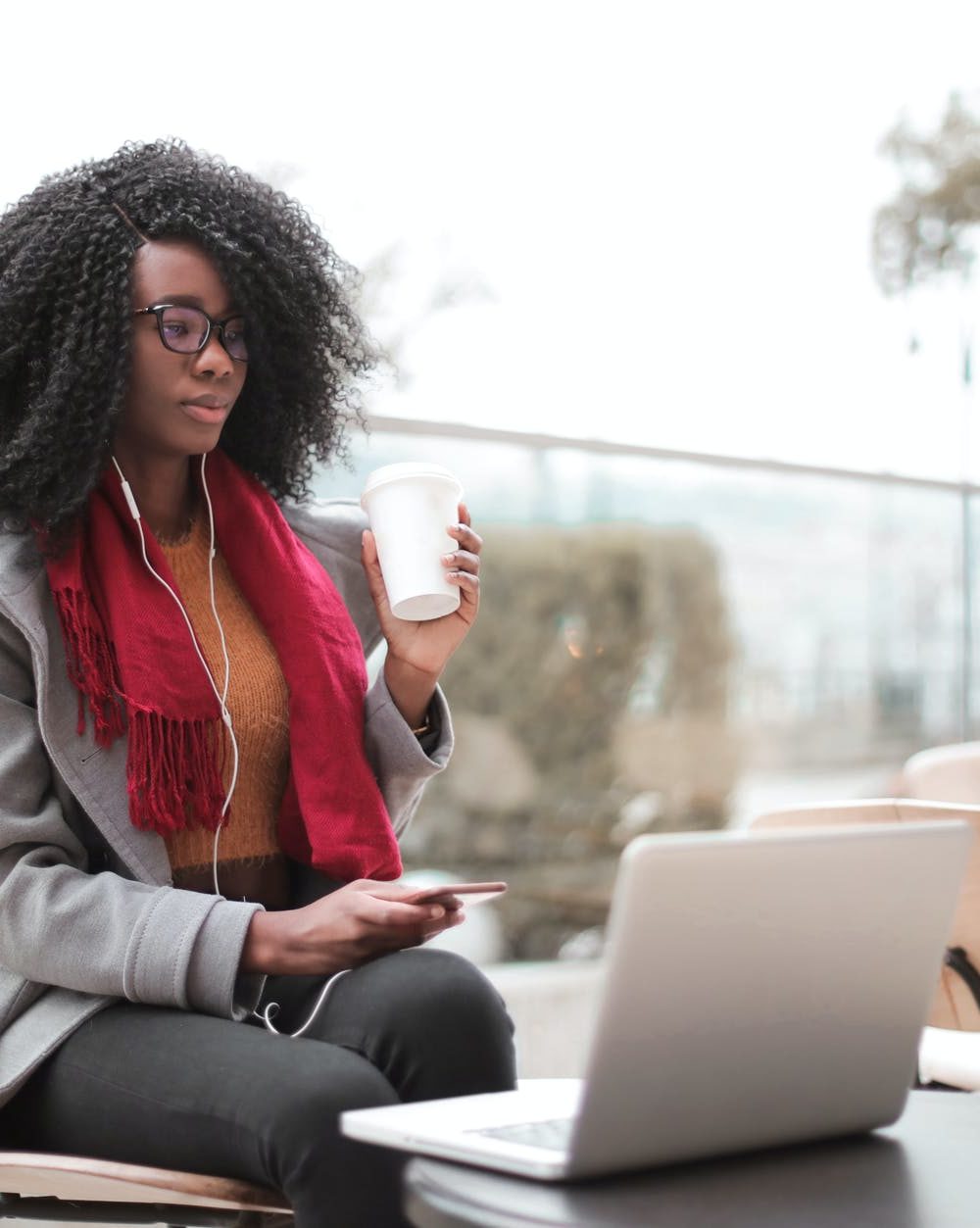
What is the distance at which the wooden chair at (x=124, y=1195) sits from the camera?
1134 mm

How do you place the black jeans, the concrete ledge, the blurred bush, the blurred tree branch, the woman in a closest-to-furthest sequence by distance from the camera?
the black jeans
the woman
the concrete ledge
the blurred bush
the blurred tree branch

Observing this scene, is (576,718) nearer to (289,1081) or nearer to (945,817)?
(945,817)

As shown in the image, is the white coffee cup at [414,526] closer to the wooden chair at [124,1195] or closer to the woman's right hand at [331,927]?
the woman's right hand at [331,927]

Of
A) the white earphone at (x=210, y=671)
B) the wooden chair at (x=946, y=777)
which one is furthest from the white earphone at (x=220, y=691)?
the wooden chair at (x=946, y=777)

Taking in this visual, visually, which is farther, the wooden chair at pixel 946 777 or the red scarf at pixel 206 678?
the wooden chair at pixel 946 777

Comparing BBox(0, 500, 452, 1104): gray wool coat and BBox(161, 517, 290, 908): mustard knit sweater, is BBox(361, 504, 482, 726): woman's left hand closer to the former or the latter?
BBox(161, 517, 290, 908): mustard knit sweater

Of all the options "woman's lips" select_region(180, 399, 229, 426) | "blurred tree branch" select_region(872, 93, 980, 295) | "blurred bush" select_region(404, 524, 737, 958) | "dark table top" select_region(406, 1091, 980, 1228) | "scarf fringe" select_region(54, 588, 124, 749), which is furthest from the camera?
"blurred tree branch" select_region(872, 93, 980, 295)

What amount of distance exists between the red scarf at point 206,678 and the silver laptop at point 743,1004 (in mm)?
502

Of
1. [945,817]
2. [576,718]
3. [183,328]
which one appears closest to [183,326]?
[183,328]

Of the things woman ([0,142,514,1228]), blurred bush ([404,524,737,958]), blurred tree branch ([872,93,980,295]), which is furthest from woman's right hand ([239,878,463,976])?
blurred tree branch ([872,93,980,295])

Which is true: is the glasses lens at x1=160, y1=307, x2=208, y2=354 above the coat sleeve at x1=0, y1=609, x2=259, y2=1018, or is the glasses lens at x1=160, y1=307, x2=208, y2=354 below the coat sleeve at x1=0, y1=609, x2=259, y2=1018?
above

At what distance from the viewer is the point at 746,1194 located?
0.81m

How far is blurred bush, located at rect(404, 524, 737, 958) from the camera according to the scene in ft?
Answer: 9.35

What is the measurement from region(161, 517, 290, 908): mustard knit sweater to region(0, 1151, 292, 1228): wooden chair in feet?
0.98
